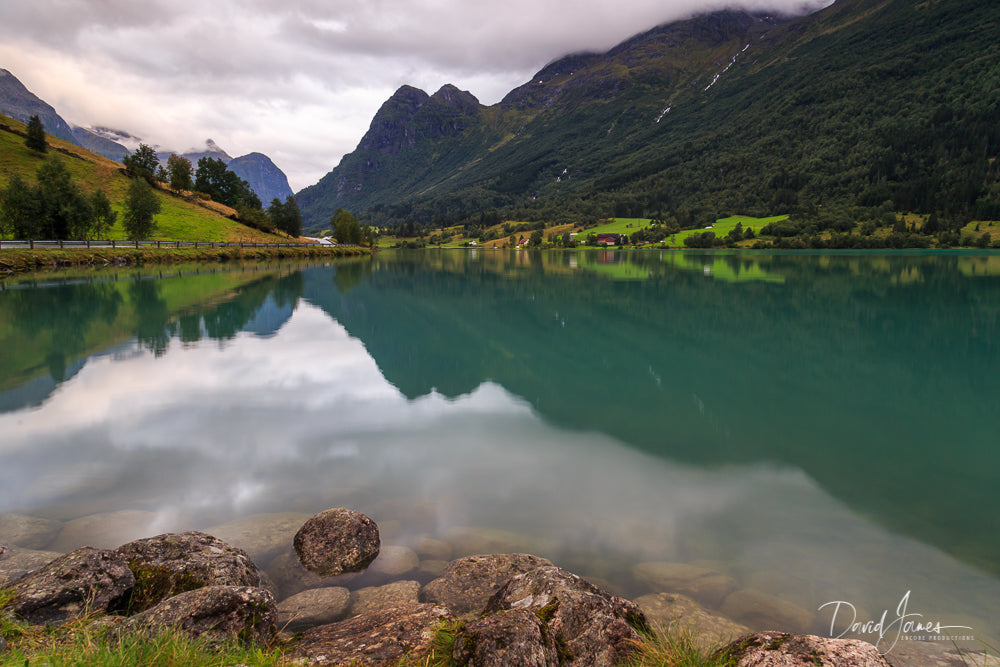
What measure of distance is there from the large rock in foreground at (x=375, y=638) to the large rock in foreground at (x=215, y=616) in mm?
460

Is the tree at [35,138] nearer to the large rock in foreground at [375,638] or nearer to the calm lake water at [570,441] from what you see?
the calm lake water at [570,441]

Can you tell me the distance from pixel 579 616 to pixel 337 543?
3.86 meters

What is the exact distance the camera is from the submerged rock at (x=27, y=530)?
24.0ft

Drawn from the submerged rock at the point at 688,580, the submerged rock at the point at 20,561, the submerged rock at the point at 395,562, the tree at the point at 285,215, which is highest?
the tree at the point at 285,215

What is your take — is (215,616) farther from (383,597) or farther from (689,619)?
(689,619)

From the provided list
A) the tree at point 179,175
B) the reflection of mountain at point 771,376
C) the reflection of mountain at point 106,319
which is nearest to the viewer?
the reflection of mountain at point 771,376

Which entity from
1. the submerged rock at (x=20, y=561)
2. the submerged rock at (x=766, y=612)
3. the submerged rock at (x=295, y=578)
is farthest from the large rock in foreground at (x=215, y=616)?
the submerged rock at (x=766, y=612)


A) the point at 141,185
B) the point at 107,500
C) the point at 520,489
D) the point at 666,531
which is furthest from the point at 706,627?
the point at 141,185

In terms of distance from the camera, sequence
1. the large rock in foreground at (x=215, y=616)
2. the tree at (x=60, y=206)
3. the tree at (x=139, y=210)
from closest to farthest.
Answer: the large rock in foreground at (x=215, y=616) → the tree at (x=60, y=206) → the tree at (x=139, y=210)

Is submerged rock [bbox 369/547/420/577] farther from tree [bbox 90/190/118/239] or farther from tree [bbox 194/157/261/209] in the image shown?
tree [bbox 194/157/261/209]

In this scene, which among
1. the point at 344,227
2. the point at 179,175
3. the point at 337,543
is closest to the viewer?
the point at 337,543

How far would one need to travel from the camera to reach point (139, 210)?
77750 millimetres

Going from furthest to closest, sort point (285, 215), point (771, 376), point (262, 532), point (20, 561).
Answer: point (285, 215) → point (771, 376) → point (262, 532) → point (20, 561)

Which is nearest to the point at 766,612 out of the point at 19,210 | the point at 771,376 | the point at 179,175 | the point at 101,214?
the point at 771,376
